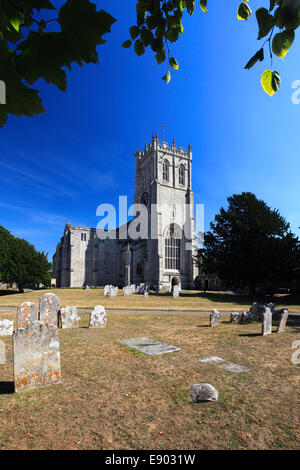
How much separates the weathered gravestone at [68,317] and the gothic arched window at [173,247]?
29765 mm

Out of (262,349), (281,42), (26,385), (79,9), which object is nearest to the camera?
(79,9)

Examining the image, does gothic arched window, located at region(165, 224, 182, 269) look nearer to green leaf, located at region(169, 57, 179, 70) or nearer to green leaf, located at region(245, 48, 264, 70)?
green leaf, located at region(169, 57, 179, 70)

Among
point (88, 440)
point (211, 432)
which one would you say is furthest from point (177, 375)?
A: point (88, 440)

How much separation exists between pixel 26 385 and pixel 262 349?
616 centimetres

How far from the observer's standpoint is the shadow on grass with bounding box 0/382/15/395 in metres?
4.42

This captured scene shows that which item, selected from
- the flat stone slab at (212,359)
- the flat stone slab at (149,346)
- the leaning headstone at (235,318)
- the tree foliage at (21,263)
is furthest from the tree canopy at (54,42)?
the tree foliage at (21,263)

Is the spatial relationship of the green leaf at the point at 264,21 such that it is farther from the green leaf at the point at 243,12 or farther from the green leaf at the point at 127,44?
the green leaf at the point at 127,44

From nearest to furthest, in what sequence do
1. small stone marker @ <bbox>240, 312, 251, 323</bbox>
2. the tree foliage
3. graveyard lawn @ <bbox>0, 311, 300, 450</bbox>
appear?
1. graveyard lawn @ <bbox>0, 311, 300, 450</bbox>
2. small stone marker @ <bbox>240, 312, 251, 323</bbox>
3. the tree foliage

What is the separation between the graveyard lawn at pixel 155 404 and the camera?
3.02 meters

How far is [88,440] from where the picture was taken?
299cm

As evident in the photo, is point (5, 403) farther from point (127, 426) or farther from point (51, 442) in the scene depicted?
point (127, 426)

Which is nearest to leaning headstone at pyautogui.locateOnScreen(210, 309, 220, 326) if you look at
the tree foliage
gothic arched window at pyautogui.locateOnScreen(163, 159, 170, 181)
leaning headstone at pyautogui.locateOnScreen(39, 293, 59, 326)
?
leaning headstone at pyautogui.locateOnScreen(39, 293, 59, 326)

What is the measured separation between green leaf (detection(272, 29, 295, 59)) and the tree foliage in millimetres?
35173

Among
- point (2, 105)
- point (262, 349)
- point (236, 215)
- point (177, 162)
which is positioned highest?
point (177, 162)
